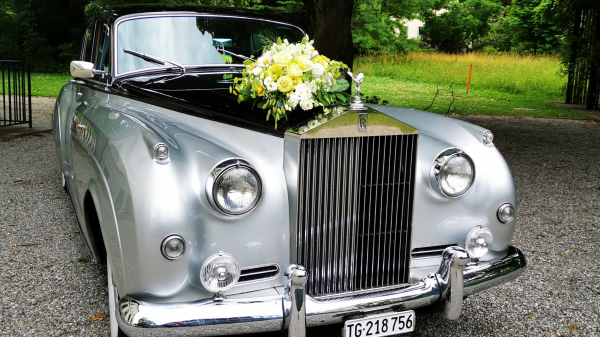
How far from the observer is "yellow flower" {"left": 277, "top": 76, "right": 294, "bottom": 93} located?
2.59 m

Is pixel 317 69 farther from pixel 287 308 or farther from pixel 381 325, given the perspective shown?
pixel 381 325

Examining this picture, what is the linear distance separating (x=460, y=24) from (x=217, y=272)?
3988 cm

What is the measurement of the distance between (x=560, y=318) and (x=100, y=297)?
2972mm

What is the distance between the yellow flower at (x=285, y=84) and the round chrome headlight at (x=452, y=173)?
34.0 inches

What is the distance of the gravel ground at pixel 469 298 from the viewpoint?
322cm

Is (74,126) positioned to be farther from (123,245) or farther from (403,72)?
(403,72)

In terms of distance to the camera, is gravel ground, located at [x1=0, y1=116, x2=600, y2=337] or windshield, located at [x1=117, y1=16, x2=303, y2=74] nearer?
gravel ground, located at [x1=0, y1=116, x2=600, y2=337]

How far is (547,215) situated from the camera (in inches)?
221

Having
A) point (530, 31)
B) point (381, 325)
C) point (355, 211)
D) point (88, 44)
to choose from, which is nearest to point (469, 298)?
point (381, 325)

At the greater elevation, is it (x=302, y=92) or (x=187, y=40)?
(x=187, y=40)

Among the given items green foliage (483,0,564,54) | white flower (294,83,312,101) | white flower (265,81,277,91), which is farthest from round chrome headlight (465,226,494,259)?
green foliage (483,0,564,54)

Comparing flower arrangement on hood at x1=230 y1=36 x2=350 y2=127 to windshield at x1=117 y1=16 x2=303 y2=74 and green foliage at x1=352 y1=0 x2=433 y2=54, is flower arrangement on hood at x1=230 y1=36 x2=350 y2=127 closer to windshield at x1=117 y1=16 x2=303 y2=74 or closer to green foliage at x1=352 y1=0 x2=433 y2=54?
windshield at x1=117 y1=16 x2=303 y2=74

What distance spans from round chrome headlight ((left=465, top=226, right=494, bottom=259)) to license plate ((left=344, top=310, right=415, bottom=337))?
0.53m

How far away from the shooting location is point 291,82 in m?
2.60
